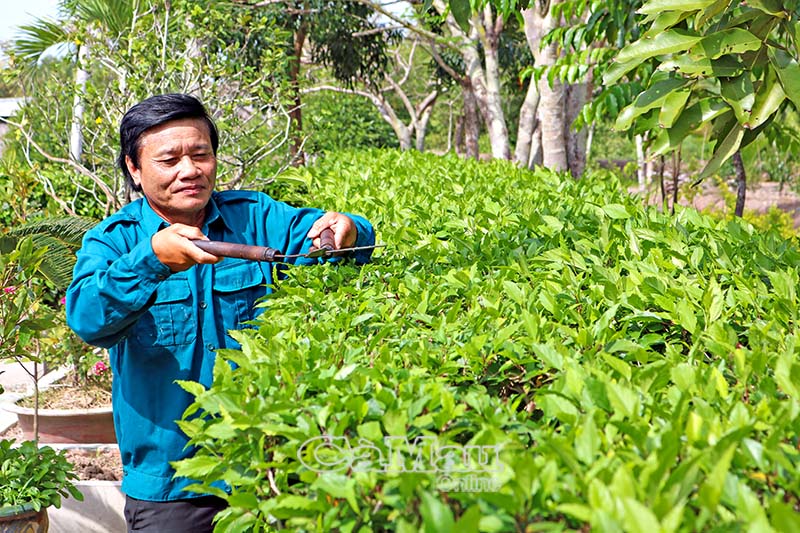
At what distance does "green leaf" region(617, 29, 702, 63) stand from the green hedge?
0.60 m

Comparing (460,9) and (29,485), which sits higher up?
(460,9)

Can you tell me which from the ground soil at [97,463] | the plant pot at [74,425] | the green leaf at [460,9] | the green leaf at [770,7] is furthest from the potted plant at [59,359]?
the green leaf at [770,7]

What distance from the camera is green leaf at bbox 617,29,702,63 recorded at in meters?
2.36

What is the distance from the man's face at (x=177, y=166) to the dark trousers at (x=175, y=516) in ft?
3.08

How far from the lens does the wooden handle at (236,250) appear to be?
2438 millimetres

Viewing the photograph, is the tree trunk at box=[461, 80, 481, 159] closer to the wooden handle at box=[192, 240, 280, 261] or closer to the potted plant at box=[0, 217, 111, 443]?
the potted plant at box=[0, 217, 111, 443]

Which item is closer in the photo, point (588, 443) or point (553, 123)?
point (588, 443)

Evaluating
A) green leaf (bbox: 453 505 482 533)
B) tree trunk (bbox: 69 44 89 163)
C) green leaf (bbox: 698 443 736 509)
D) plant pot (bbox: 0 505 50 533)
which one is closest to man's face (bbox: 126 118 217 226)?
Result: plant pot (bbox: 0 505 50 533)

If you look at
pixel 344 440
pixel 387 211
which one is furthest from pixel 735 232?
pixel 344 440

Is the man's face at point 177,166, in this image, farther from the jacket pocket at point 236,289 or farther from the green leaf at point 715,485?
the green leaf at point 715,485

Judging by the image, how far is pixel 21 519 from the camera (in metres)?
3.82

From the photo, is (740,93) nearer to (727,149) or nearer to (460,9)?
(727,149)

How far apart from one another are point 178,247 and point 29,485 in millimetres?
1950

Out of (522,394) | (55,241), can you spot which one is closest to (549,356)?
(522,394)
